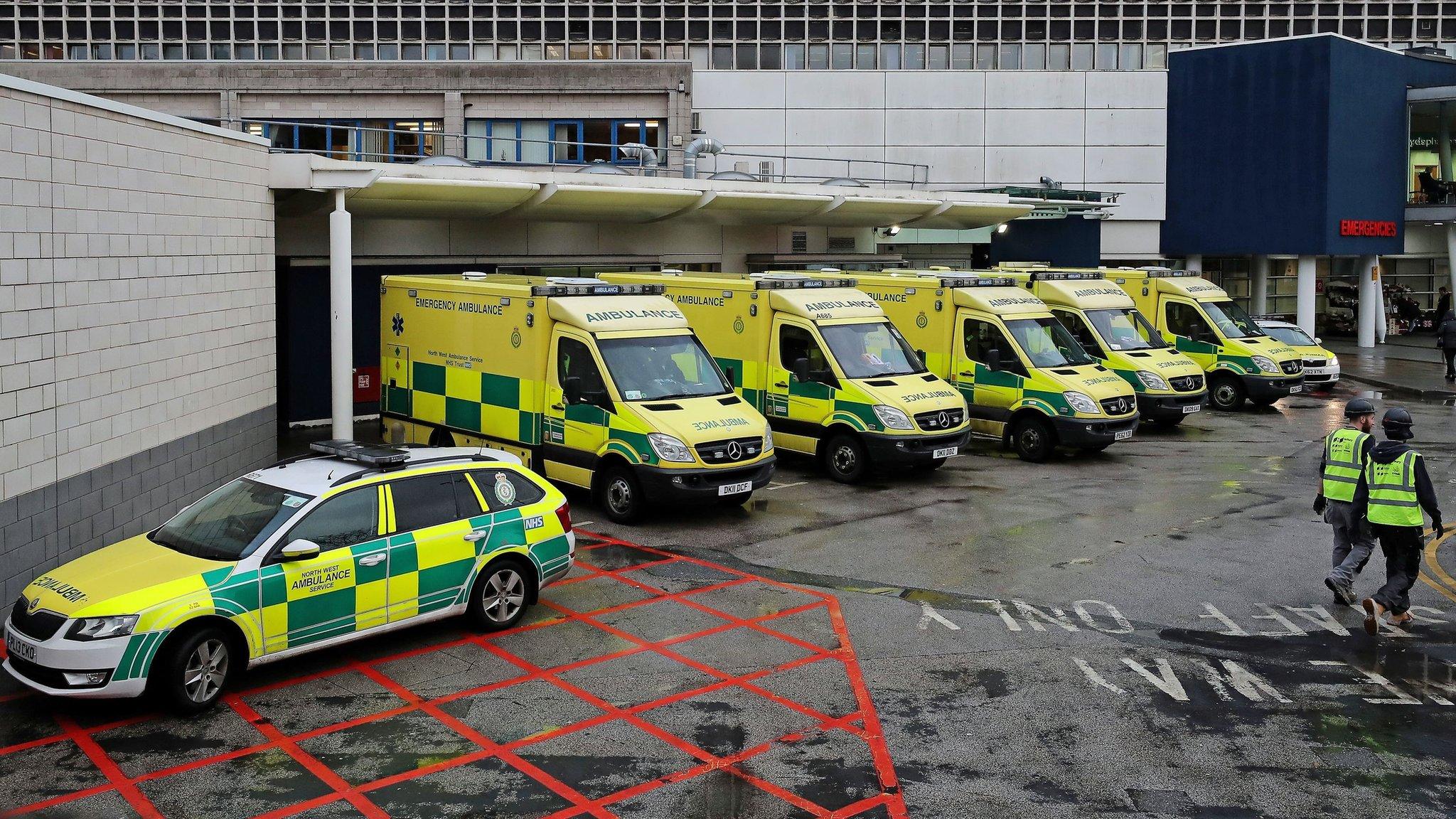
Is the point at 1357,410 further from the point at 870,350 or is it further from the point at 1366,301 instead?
the point at 1366,301

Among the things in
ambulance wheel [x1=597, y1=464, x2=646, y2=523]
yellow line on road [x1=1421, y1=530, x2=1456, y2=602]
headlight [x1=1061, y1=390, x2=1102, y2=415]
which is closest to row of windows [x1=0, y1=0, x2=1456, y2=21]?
headlight [x1=1061, y1=390, x2=1102, y2=415]

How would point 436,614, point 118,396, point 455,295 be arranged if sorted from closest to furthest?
1. point 436,614
2. point 118,396
3. point 455,295

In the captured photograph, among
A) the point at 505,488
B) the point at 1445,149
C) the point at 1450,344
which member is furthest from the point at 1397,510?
the point at 1445,149

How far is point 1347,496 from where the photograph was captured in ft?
36.5

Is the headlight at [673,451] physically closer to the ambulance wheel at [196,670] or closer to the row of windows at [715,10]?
the ambulance wheel at [196,670]

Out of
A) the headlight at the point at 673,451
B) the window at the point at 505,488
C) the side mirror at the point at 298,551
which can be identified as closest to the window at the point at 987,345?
the headlight at the point at 673,451

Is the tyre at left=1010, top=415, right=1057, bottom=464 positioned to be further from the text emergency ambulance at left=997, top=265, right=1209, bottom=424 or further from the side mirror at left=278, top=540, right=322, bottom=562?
the side mirror at left=278, top=540, right=322, bottom=562

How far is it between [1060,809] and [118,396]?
906 centimetres

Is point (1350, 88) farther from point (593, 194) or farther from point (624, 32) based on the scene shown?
point (593, 194)

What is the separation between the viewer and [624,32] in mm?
38312

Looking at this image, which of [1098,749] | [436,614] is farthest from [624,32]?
[1098,749]

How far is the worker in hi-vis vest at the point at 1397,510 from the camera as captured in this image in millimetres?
10547

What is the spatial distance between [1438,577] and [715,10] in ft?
97.5

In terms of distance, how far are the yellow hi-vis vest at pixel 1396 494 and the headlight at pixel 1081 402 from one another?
311 inches
